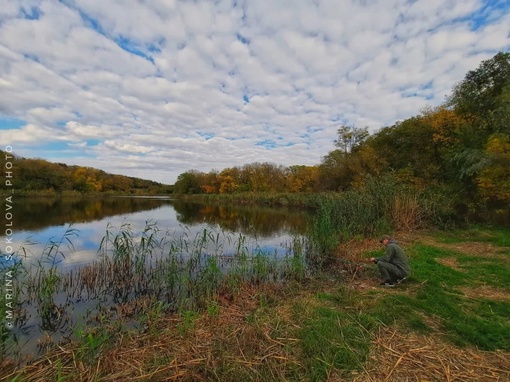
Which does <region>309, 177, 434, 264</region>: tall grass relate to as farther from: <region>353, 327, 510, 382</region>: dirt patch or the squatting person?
<region>353, 327, 510, 382</region>: dirt patch

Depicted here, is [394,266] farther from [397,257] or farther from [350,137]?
[350,137]

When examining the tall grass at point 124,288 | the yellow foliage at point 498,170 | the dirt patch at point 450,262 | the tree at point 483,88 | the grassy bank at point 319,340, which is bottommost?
the tall grass at point 124,288

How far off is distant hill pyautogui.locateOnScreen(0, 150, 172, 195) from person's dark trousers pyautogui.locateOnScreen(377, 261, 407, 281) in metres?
27.3

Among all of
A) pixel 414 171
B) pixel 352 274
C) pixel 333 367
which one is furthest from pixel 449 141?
pixel 333 367

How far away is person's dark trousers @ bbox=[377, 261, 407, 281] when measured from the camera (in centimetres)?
665

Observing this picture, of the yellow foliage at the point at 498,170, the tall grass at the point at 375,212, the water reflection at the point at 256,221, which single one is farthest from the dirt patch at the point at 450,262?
the water reflection at the point at 256,221

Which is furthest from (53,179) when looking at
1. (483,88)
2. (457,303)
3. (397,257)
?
(483,88)

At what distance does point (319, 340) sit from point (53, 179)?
6069 centimetres

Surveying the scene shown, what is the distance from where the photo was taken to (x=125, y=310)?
5.87 meters

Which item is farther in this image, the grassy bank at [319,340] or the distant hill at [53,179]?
the distant hill at [53,179]

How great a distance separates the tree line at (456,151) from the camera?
11719mm

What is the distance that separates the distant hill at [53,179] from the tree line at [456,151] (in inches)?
1219

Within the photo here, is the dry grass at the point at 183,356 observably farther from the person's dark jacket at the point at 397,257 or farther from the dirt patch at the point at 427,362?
the person's dark jacket at the point at 397,257

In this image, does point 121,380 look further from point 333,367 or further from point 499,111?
point 499,111
